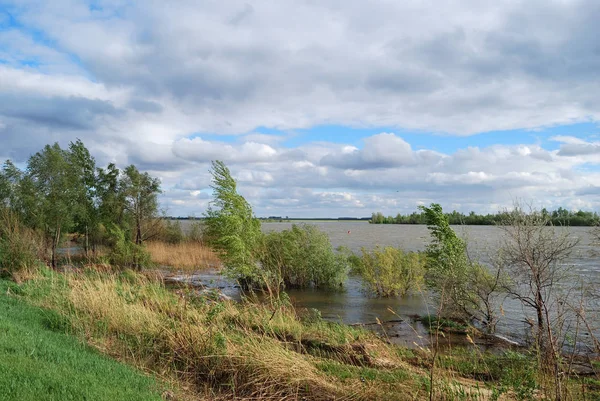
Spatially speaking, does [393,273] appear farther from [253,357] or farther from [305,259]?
[253,357]

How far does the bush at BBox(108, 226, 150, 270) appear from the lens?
27.4m

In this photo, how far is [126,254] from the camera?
27312mm

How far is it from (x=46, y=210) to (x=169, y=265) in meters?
8.81

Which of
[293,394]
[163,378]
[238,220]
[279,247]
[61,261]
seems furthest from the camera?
[61,261]

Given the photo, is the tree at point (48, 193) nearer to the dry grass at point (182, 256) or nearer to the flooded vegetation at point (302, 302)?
the flooded vegetation at point (302, 302)

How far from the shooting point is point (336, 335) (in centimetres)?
1021

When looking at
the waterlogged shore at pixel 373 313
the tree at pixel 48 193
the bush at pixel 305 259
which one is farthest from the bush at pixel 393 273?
the tree at pixel 48 193

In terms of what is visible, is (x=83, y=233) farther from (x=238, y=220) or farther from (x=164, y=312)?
(x=164, y=312)

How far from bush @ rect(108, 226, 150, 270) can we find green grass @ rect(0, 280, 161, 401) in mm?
20043

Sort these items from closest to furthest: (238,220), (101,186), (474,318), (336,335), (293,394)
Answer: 1. (293,394)
2. (336,335)
3. (474,318)
4. (238,220)
5. (101,186)

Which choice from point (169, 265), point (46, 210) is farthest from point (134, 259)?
point (46, 210)

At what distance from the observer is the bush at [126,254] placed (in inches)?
1078

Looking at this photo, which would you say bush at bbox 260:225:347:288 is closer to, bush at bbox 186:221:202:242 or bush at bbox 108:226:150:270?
bush at bbox 108:226:150:270

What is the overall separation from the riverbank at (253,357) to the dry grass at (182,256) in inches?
783
